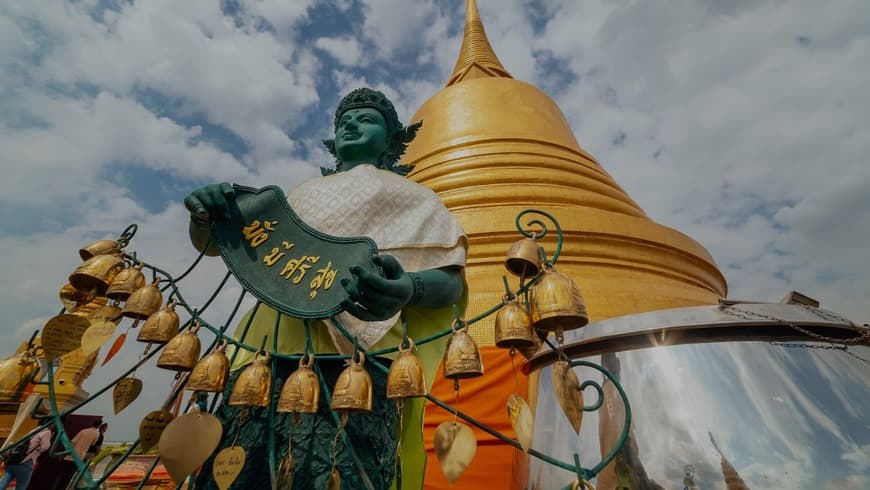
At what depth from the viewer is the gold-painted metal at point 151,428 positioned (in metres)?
1.16

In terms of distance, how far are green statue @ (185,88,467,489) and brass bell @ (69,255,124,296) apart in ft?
0.69

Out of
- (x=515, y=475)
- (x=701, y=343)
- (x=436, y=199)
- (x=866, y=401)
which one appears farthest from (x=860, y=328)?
(x=436, y=199)

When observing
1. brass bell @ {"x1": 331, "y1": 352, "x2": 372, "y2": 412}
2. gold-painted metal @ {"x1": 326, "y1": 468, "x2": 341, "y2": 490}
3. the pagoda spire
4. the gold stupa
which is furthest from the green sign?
the pagoda spire

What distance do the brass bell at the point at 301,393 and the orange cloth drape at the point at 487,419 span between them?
125cm

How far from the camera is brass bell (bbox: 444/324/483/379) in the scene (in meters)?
0.98

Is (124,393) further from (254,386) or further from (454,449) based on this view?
(454,449)

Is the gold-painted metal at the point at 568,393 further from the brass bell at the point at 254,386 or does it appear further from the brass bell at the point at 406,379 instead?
the brass bell at the point at 254,386

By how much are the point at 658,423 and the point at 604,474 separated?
10.2 inches

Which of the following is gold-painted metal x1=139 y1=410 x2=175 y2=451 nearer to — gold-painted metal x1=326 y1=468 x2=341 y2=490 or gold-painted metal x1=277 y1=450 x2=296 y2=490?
gold-painted metal x1=277 y1=450 x2=296 y2=490

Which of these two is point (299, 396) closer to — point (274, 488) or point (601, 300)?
point (274, 488)

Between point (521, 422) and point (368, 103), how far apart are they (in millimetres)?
1274

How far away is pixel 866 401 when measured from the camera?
1.55 m

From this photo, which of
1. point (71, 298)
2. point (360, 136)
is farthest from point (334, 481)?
point (360, 136)

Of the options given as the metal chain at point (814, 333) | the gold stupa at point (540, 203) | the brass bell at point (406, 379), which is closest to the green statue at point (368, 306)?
the brass bell at point (406, 379)
